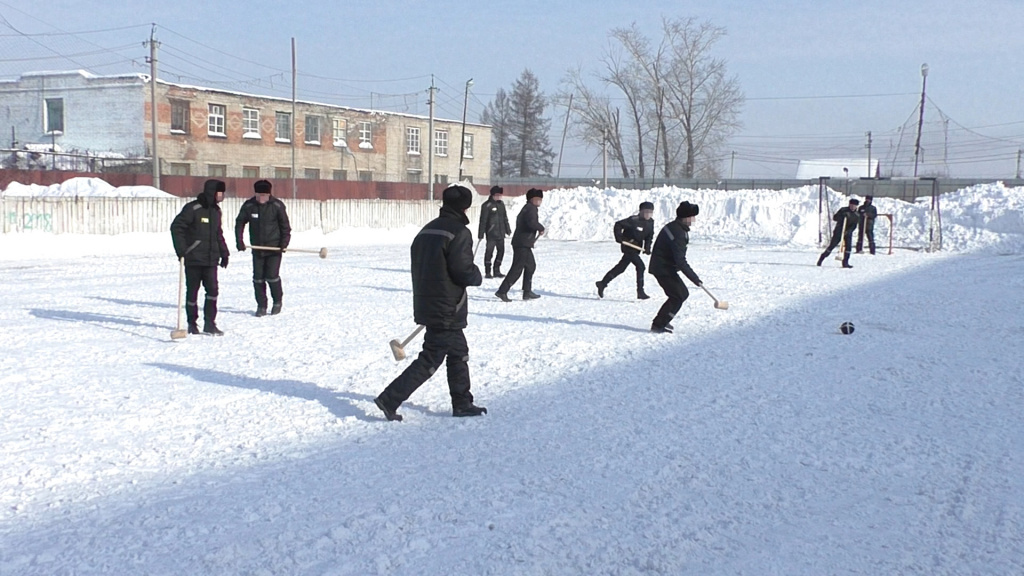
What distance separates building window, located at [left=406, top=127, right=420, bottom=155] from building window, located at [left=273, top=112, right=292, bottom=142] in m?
8.27

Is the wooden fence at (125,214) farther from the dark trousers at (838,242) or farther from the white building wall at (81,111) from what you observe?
the dark trousers at (838,242)

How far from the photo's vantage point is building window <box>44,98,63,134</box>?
4284 cm

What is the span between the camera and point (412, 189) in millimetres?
40438

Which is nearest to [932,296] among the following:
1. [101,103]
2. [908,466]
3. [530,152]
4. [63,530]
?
[908,466]

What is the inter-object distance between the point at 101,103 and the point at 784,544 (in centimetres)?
4308

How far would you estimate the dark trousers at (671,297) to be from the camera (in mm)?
10594

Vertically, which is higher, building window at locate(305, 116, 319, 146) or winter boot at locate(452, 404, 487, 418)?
building window at locate(305, 116, 319, 146)

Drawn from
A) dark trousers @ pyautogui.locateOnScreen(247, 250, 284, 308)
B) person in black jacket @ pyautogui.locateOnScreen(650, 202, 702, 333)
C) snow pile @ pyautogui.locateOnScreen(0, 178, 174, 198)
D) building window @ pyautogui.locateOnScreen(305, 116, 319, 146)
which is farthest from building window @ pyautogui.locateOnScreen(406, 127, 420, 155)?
person in black jacket @ pyautogui.locateOnScreen(650, 202, 702, 333)

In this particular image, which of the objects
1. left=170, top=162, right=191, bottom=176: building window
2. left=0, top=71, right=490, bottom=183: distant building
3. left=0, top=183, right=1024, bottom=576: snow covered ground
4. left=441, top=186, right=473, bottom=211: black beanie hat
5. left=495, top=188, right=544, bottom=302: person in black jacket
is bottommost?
left=0, top=183, right=1024, bottom=576: snow covered ground

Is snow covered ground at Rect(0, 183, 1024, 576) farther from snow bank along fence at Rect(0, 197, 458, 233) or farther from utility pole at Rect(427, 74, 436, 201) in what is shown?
utility pole at Rect(427, 74, 436, 201)

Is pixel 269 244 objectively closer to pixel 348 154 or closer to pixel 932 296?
pixel 932 296

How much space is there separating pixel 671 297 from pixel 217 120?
1499 inches

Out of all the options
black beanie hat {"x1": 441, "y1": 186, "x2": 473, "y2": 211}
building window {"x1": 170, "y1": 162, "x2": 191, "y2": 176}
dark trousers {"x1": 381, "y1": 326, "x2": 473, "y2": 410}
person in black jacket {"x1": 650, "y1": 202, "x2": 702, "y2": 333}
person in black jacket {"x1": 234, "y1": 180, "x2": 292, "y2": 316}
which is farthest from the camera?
building window {"x1": 170, "y1": 162, "x2": 191, "y2": 176}

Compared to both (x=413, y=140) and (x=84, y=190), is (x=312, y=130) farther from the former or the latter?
(x=84, y=190)
